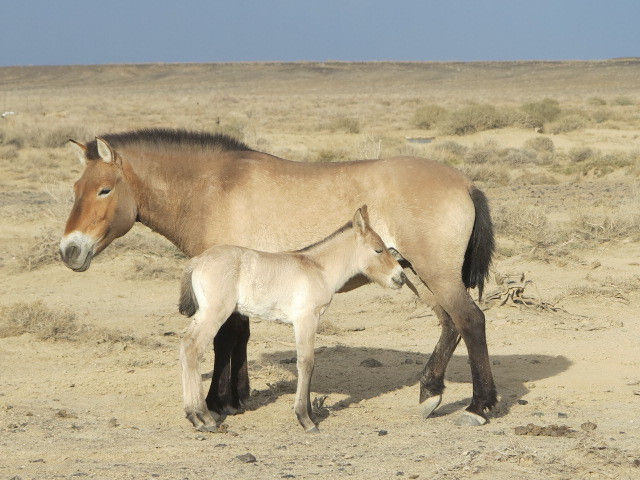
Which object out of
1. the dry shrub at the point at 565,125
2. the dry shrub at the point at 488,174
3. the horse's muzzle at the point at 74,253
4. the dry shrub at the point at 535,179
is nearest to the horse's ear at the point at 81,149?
the horse's muzzle at the point at 74,253

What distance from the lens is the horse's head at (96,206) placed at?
22.5 ft

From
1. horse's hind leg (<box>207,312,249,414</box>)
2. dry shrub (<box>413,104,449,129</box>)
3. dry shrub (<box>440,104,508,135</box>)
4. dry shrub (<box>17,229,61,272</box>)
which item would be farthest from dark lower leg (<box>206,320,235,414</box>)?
dry shrub (<box>413,104,449,129</box>)

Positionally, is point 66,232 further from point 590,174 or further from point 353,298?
point 590,174

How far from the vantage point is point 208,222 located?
6.96 m

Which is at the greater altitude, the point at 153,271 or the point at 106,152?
the point at 106,152

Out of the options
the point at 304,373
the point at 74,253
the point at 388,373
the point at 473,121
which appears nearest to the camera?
the point at 304,373

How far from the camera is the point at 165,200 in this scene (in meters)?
7.12

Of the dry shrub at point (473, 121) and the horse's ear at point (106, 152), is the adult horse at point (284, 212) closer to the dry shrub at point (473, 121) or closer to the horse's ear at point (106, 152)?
the horse's ear at point (106, 152)

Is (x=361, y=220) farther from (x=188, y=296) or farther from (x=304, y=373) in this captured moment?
(x=188, y=296)

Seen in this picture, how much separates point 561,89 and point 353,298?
76.6 meters

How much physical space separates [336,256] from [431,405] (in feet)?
4.47

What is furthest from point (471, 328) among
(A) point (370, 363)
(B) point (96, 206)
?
(B) point (96, 206)

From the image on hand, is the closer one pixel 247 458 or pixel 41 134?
pixel 247 458

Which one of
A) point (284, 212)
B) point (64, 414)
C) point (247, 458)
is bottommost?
point (64, 414)
